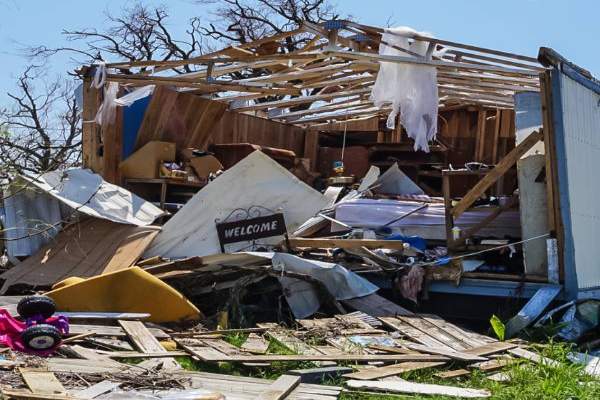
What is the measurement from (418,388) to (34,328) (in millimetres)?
3063

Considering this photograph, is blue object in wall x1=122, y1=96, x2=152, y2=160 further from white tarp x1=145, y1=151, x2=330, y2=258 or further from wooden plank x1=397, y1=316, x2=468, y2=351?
wooden plank x1=397, y1=316, x2=468, y2=351

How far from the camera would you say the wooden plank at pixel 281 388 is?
5.15 metres

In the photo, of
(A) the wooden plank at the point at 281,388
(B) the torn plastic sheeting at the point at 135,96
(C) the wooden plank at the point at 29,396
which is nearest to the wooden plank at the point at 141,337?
(A) the wooden plank at the point at 281,388

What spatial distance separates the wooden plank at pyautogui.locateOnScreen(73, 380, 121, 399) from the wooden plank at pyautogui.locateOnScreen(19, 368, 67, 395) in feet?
0.38

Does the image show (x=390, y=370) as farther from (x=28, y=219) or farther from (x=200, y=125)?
(x=200, y=125)

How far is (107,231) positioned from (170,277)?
7.05ft

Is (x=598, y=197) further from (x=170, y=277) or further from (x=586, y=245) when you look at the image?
(x=170, y=277)

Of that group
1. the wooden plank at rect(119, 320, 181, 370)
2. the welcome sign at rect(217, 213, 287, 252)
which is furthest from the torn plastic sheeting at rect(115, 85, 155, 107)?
the wooden plank at rect(119, 320, 181, 370)

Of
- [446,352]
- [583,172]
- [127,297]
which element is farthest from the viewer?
[583,172]

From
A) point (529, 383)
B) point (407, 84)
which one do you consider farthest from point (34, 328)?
point (407, 84)

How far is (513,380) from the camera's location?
6.25 m

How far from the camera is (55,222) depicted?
1113 centimetres

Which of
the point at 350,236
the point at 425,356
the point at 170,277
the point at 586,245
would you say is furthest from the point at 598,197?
the point at 170,277

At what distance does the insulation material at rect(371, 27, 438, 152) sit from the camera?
9117 millimetres
